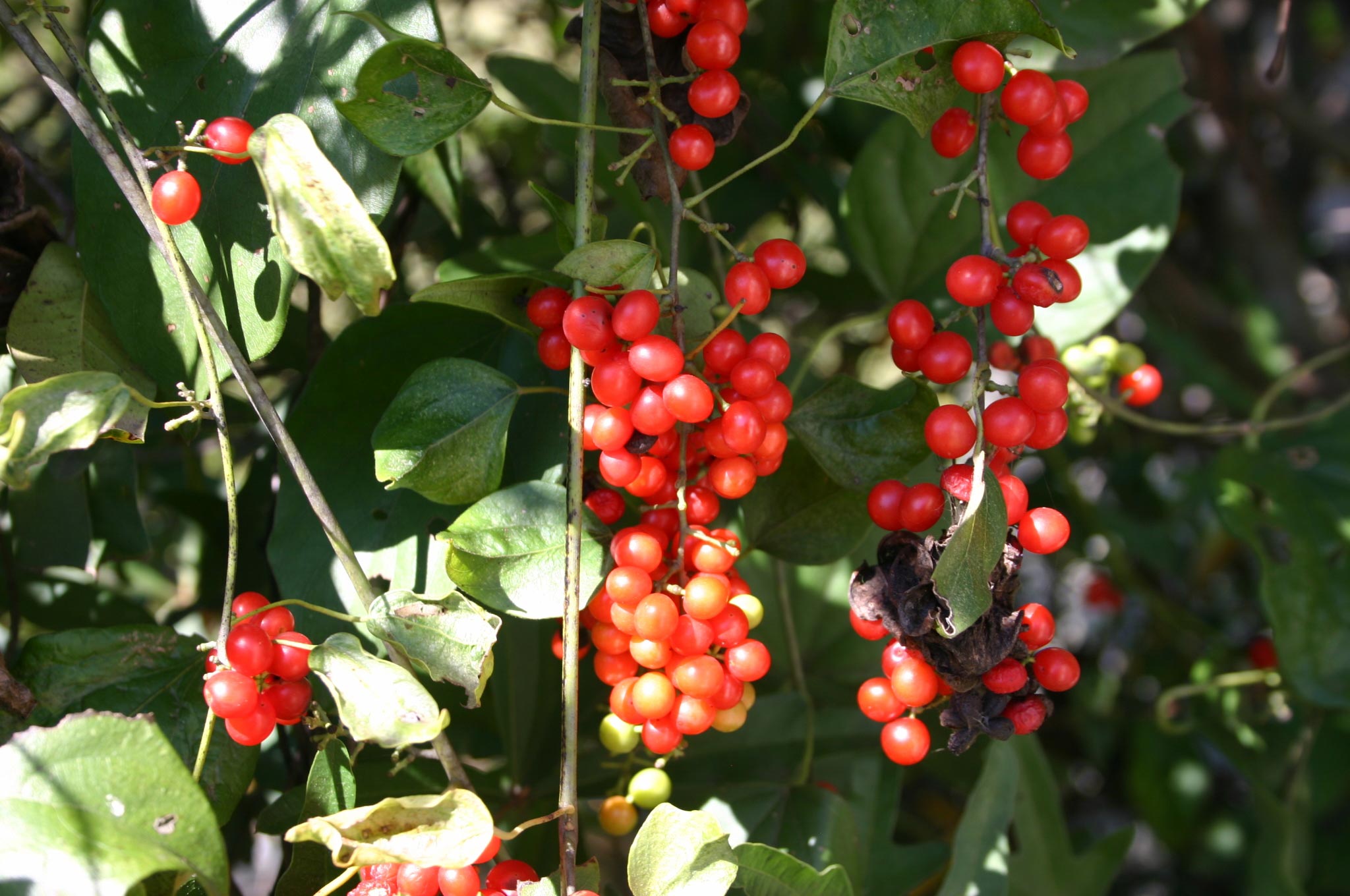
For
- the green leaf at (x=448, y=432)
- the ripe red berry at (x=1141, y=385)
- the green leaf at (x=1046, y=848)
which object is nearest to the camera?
the green leaf at (x=448, y=432)

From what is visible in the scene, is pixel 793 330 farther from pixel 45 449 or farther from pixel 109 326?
pixel 45 449

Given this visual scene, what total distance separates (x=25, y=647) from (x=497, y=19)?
125 cm

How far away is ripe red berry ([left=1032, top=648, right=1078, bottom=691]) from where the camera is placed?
0.55m

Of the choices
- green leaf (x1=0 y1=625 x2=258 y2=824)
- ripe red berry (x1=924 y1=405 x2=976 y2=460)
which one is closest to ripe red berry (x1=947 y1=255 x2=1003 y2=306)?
ripe red berry (x1=924 y1=405 x2=976 y2=460)

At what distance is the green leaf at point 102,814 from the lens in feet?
1.54

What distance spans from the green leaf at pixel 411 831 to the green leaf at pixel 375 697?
33 mm

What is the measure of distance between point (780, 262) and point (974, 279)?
11cm

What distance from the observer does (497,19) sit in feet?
5.16

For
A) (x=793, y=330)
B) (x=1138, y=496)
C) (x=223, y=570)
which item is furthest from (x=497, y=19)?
Result: (x=1138, y=496)

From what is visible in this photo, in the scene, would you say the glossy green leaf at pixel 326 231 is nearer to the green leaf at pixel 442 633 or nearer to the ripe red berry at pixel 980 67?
the green leaf at pixel 442 633

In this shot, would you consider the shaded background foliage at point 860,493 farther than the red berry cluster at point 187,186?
Yes

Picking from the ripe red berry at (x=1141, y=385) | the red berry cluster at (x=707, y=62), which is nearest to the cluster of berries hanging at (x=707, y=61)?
the red berry cluster at (x=707, y=62)

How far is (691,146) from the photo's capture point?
0.56m

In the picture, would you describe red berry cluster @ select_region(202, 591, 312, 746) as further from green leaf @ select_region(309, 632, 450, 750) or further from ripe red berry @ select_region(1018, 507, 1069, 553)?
ripe red berry @ select_region(1018, 507, 1069, 553)
